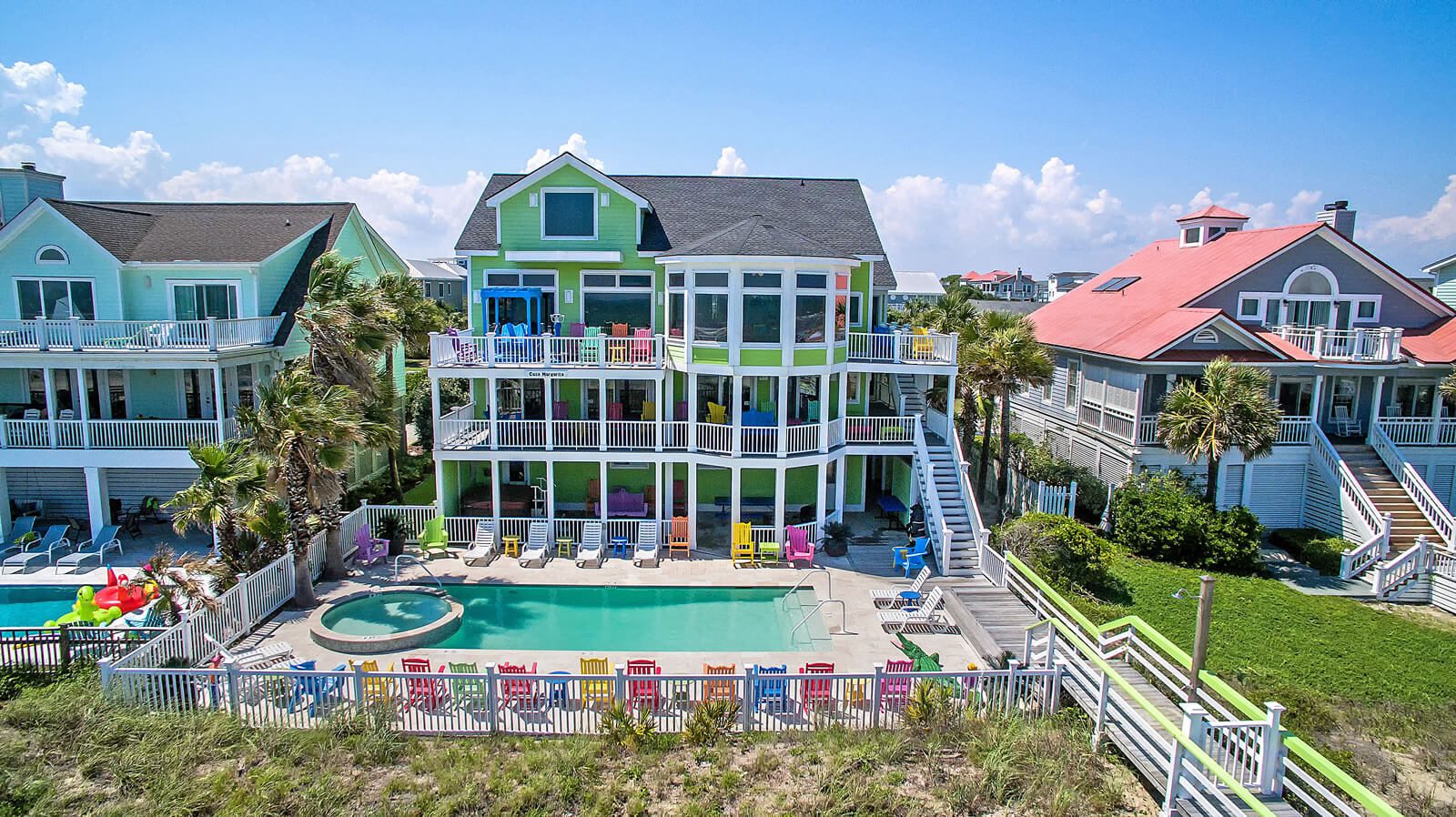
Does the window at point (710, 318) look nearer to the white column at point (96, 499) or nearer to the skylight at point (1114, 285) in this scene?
the white column at point (96, 499)

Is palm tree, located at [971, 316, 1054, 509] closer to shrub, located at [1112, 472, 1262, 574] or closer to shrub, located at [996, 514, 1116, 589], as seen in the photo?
shrub, located at [1112, 472, 1262, 574]

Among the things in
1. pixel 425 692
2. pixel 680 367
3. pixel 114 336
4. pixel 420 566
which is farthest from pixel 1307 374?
pixel 114 336

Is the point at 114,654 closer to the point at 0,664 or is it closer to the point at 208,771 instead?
the point at 0,664

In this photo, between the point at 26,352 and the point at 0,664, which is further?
the point at 26,352

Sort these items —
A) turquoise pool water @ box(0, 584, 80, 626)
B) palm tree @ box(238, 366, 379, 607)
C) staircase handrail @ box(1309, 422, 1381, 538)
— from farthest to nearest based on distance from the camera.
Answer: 1. staircase handrail @ box(1309, 422, 1381, 538)
2. turquoise pool water @ box(0, 584, 80, 626)
3. palm tree @ box(238, 366, 379, 607)

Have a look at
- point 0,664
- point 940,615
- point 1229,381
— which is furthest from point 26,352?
point 1229,381

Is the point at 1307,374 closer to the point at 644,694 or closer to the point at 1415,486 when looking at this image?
the point at 1415,486

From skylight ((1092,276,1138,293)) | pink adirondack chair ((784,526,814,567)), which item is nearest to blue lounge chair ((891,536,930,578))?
pink adirondack chair ((784,526,814,567))
